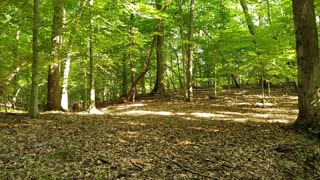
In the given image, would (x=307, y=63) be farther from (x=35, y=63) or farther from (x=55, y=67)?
(x=55, y=67)

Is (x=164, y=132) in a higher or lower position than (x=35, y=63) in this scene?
lower

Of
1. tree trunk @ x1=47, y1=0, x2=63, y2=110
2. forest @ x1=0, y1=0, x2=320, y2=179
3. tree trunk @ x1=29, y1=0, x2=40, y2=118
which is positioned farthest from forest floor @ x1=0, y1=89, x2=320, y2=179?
tree trunk @ x1=47, y1=0, x2=63, y2=110

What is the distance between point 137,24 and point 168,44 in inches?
245

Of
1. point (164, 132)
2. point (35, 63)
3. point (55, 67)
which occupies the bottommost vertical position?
point (164, 132)

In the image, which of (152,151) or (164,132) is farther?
(164,132)

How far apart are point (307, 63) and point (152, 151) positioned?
517cm

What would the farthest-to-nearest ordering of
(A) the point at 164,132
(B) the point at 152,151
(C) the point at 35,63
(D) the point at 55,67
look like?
1. (D) the point at 55,67
2. (C) the point at 35,63
3. (A) the point at 164,132
4. (B) the point at 152,151

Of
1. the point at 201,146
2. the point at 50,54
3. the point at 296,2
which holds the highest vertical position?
the point at 296,2

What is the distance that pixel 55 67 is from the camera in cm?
1364

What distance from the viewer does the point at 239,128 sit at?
31.4ft

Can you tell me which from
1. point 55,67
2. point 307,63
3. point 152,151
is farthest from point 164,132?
point 55,67

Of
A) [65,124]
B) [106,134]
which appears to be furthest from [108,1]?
[106,134]

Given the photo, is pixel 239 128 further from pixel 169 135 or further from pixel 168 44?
pixel 168 44

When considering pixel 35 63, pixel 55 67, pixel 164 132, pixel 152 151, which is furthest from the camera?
pixel 55 67
